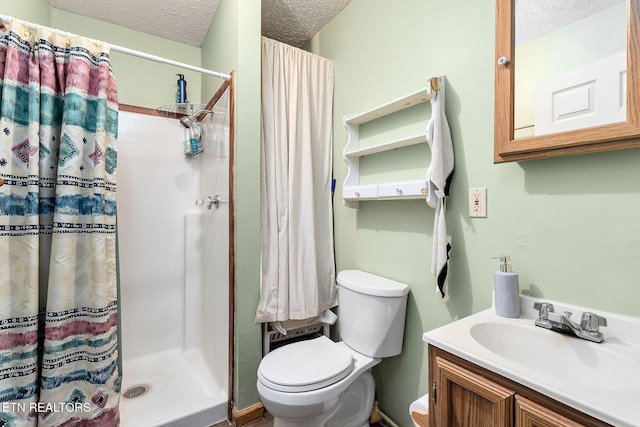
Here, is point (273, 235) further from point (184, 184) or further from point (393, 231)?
point (184, 184)

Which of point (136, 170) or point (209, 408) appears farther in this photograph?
point (136, 170)

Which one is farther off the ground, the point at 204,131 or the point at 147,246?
the point at 204,131

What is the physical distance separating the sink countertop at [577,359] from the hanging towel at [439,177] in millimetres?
239

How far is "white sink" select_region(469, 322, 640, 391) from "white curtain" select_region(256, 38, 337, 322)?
41.4 inches

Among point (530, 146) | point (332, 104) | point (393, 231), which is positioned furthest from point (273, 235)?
point (530, 146)

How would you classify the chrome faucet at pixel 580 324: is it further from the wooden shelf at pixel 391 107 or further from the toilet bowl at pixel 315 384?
the wooden shelf at pixel 391 107

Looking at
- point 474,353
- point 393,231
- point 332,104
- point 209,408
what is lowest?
point 209,408

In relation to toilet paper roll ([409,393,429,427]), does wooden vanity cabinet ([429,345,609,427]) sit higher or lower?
higher

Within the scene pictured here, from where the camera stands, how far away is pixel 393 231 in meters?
1.53

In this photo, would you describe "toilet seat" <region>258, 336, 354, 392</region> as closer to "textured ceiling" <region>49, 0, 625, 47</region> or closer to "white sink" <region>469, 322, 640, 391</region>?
"white sink" <region>469, 322, 640, 391</region>

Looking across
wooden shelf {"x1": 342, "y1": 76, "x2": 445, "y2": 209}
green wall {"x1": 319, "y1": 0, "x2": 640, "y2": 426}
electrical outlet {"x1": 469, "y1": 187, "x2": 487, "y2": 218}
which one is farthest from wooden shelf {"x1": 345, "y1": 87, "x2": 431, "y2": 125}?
electrical outlet {"x1": 469, "y1": 187, "x2": 487, "y2": 218}

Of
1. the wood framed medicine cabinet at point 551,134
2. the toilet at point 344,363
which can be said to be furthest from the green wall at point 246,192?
the wood framed medicine cabinet at point 551,134

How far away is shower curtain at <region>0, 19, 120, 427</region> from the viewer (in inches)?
39.6

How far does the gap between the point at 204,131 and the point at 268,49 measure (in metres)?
0.81
